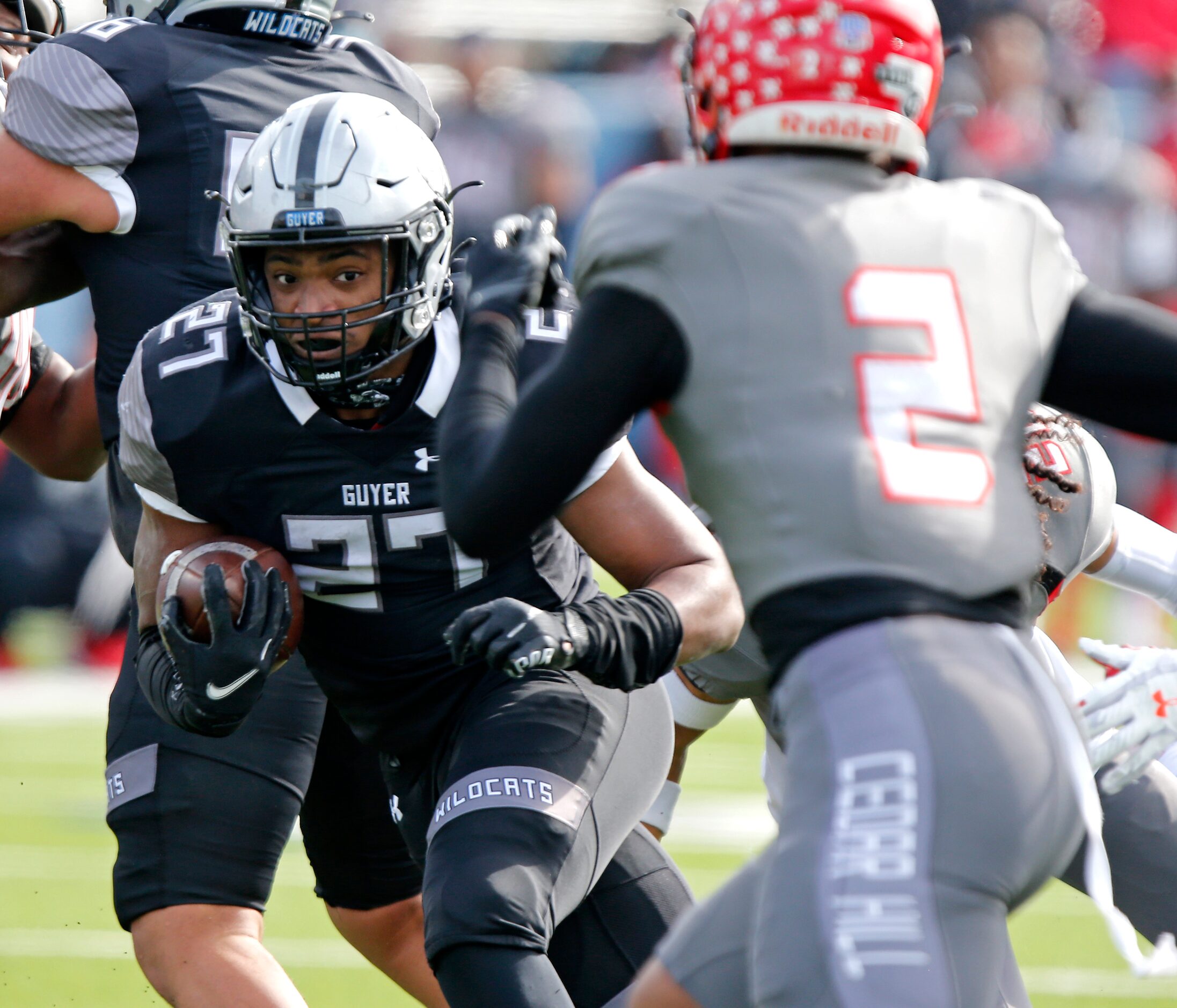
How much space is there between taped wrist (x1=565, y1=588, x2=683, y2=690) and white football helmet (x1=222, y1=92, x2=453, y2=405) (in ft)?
1.87

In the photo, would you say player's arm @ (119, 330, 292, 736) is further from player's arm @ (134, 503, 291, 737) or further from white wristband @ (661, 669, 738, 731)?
white wristband @ (661, 669, 738, 731)

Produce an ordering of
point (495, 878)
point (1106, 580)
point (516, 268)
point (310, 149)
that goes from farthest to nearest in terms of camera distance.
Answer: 1. point (1106, 580)
2. point (310, 149)
3. point (495, 878)
4. point (516, 268)

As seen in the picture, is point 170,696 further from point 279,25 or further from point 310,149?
point 279,25

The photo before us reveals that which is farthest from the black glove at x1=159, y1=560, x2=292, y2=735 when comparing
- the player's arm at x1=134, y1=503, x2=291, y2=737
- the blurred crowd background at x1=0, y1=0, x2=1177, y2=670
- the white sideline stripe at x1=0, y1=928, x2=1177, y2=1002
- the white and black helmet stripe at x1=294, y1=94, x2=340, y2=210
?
the blurred crowd background at x1=0, y1=0, x2=1177, y2=670

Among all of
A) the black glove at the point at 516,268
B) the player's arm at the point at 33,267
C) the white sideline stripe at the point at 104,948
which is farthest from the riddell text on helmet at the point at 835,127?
the white sideline stripe at the point at 104,948

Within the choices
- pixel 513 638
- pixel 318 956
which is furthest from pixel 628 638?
pixel 318 956

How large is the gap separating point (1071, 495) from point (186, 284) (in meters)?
1.70

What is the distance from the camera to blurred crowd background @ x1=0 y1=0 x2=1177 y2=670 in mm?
9109

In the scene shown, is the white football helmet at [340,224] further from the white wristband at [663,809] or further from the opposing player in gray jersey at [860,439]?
the white wristband at [663,809]

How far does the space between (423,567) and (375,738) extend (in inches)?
12.2

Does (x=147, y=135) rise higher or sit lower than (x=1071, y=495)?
higher

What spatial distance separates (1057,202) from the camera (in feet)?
33.8

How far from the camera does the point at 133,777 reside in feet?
10.7

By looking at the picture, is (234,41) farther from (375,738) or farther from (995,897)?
(995,897)
